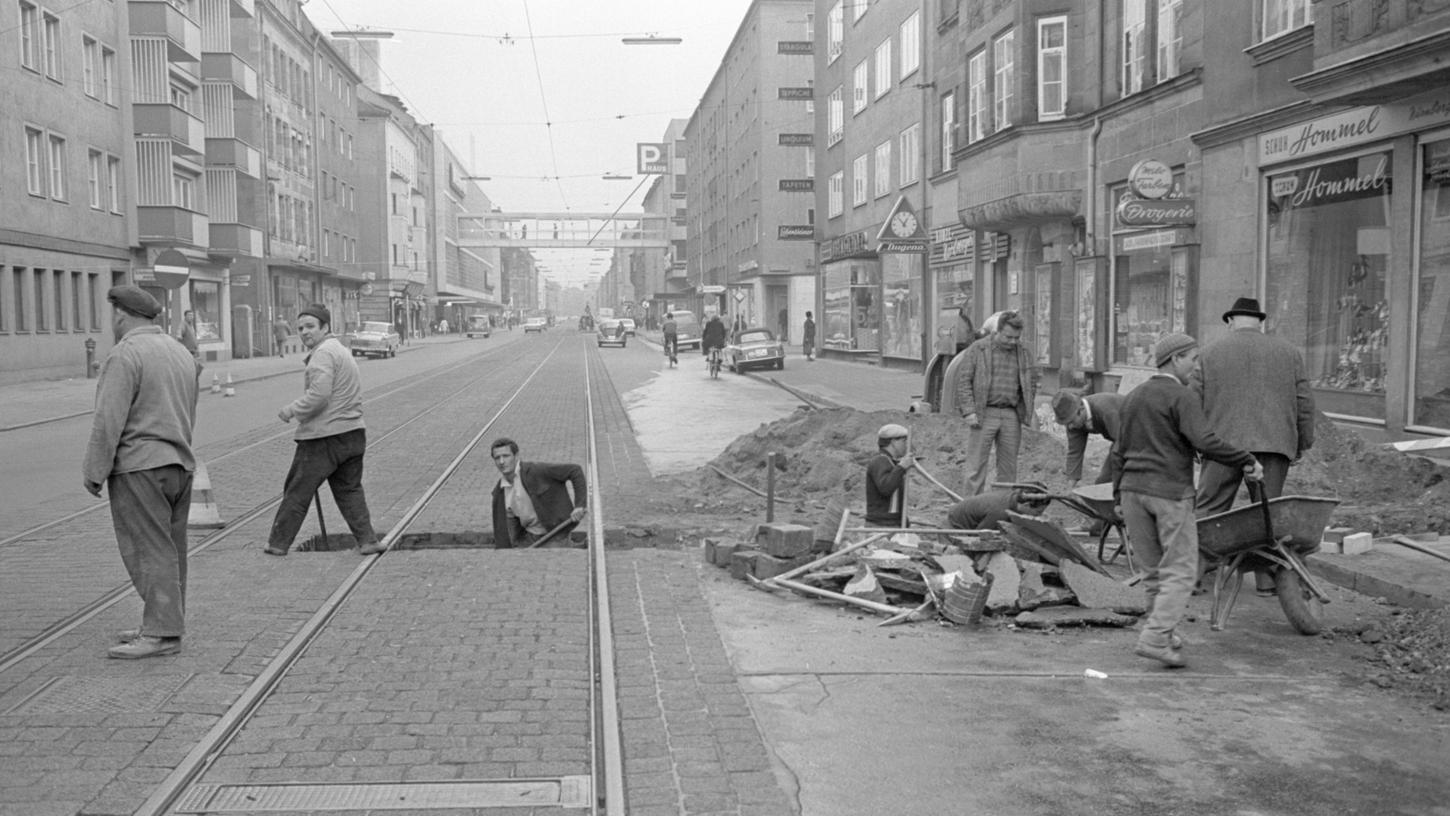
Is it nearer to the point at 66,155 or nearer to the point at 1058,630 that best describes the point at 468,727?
the point at 1058,630

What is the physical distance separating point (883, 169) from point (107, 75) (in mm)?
22452

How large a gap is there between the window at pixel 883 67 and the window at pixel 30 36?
→ 2224cm

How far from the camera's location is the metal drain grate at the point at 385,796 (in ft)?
14.8

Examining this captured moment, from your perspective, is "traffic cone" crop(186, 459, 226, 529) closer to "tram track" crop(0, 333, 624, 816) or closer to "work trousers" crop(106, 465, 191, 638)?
"tram track" crop(0, 333, 624, 816)

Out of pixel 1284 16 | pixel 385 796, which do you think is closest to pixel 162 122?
pixel 1284 16

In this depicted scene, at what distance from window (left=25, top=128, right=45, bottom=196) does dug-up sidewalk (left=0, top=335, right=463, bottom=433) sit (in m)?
4.89

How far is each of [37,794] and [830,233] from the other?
142 ft

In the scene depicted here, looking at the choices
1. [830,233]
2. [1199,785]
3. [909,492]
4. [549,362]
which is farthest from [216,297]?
[1199,785]

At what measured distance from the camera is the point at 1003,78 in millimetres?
25375

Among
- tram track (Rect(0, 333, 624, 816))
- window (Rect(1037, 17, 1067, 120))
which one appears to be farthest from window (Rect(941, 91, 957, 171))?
tram track (Rect(0, 333, 624, 816))

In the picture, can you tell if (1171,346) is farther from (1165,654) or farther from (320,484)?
(320,484)

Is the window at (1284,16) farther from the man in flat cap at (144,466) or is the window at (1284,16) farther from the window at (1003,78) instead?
the man in flat cap at (144,466)

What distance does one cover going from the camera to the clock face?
91.7 ft

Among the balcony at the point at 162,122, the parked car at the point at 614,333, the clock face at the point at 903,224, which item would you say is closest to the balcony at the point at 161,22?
the balcony at the point at 162,122
